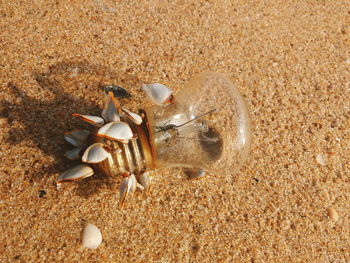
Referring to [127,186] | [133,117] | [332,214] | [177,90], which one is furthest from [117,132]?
[332,214]

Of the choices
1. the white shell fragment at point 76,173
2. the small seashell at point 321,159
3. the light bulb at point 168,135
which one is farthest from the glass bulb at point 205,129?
the small seashell at point 321,159

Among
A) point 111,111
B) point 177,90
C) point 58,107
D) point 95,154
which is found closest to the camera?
point 95,154

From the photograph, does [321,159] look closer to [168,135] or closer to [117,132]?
[168,135]

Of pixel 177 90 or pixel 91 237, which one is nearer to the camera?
pixel 91 237

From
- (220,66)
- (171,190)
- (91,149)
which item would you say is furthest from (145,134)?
(220,66)

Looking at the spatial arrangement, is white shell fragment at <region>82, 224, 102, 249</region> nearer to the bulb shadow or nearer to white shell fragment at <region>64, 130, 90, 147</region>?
the bulb shadow

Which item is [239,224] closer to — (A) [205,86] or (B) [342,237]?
(B) [342,237]
